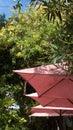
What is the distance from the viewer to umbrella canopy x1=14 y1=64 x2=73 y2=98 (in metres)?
5.04

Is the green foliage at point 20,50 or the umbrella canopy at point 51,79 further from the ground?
the umbrella canopy at point 51,79

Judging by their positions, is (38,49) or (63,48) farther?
(38,49)

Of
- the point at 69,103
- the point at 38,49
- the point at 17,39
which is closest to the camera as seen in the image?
the point at 69,103

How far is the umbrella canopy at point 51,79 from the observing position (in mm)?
5035

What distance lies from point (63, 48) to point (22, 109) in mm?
13387

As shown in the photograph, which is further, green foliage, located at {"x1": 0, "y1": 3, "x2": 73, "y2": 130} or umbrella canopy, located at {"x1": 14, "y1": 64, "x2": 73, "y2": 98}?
green foliage, located at {"x1": 0, "y1": 3, "x2": 73, "y2": 130}

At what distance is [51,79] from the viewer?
5.30 m

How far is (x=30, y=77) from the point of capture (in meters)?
5.37

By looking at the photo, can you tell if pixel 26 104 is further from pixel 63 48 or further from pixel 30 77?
pixel 63 48

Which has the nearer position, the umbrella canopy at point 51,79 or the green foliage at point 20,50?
the umbrella canopy at point 51,79

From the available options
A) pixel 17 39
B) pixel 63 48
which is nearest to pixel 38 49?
pixel 17 39

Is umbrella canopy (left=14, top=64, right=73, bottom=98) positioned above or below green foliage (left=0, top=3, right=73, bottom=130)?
above

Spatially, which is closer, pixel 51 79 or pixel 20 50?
pixel 51 79

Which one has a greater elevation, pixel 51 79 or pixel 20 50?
pixel 51 79
